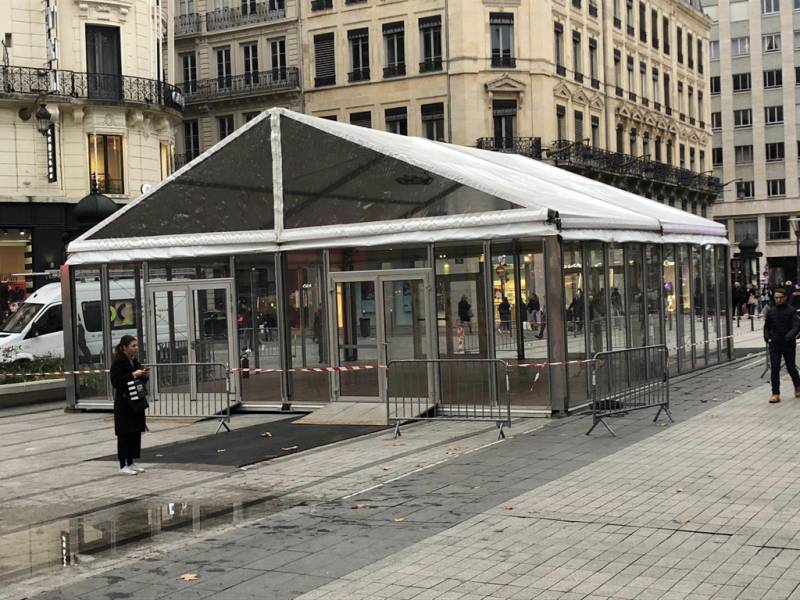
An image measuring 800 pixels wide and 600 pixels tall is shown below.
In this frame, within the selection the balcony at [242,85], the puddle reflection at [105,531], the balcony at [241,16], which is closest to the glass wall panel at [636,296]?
the puddle reflection at [105,531]

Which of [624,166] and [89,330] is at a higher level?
[624,166]

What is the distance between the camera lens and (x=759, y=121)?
278 ft

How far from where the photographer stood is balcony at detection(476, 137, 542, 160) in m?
50.0

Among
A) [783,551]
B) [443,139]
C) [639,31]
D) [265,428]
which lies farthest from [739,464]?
[639,31]

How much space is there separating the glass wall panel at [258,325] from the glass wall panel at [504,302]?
12.7 ft

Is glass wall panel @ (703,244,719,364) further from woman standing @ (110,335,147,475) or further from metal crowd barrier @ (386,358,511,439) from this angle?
woman standing @ (110,335,147,475)

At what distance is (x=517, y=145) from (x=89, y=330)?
33.7m

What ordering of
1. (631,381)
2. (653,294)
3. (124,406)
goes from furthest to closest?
(653,294)
(631,381)
(124,406)

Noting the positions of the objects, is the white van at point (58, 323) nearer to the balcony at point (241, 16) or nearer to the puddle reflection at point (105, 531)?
the puddle reflection at point (105, 531)

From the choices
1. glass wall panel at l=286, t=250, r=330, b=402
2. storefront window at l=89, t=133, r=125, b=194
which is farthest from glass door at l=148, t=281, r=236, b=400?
storefront window at l=89, t=133, r=125, b=194

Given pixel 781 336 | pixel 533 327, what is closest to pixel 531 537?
pixel 533 327

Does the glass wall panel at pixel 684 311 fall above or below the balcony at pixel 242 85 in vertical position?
below

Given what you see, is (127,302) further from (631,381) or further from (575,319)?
(631,381)

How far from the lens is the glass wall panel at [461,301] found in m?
16.1
